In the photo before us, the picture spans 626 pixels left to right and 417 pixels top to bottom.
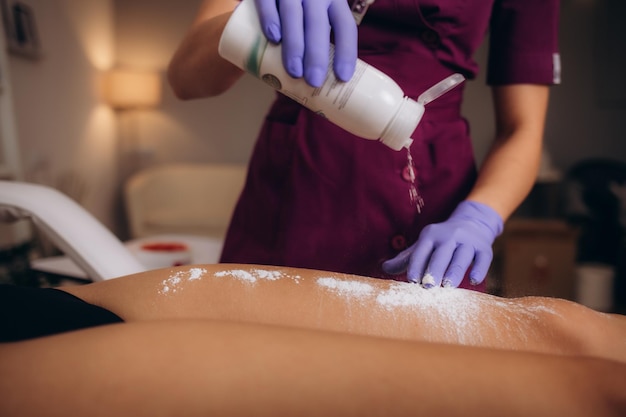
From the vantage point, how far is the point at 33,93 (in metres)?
2.86

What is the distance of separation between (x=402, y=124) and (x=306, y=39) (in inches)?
5.9

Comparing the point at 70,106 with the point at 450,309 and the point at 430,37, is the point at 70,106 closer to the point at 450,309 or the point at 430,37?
the point at 430,37

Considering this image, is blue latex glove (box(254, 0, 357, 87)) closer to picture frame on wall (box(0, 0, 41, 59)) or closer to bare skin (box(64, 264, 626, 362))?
bare skin (box(64, 264, 626, 362))

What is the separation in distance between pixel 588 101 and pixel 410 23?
11.2 feet

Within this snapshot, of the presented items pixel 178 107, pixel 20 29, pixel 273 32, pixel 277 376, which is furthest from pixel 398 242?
pixel 178 107

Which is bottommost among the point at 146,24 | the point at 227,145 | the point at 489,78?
the point at 227,145

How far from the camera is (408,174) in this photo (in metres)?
0.91

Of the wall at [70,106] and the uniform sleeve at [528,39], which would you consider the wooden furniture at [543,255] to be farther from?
the wall at [70,106]

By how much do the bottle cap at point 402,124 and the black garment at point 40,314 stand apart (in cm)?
36

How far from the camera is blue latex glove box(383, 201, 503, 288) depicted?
731mm

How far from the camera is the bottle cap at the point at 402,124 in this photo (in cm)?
61

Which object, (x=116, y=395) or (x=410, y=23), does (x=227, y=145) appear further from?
(x=116, y=395)

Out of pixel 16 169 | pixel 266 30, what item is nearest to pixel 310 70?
pixel 266 30

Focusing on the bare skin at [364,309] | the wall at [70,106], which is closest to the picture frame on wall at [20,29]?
the wall at [70,106]
